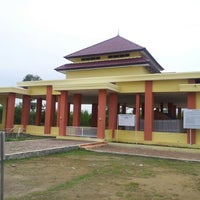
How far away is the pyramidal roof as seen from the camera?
23.6 metres

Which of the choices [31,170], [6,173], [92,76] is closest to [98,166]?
[31,170]

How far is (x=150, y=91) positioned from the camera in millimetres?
19453

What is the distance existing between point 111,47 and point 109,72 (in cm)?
269

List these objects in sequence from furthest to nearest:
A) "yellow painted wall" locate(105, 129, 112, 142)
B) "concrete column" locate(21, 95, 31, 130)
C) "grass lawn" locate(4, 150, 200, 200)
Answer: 1. "concrete column" locate(21, 95, 31, 130)
2. "yellow painted wall" locate(105, 129, 112, 142)
3. "grass lawn" locate(4, 150, 200, 200)

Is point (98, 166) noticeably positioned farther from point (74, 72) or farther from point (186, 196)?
point (74, 72)

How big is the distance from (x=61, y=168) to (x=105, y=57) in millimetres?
15677

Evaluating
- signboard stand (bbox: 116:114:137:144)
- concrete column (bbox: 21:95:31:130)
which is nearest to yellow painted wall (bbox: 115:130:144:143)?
signboard stand (bbox: 116:114:137:144)

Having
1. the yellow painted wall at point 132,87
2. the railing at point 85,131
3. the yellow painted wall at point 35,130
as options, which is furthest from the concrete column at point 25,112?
the yellow painted wall at point 132,87

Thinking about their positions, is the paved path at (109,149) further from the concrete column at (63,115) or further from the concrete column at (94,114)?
the concrete column at (94,114)

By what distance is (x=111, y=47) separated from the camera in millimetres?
24969

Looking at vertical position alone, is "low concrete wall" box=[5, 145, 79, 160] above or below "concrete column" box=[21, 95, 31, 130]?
below

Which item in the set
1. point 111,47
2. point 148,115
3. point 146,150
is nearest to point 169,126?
point 148,115

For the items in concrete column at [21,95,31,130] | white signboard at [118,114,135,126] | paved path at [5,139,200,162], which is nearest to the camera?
paved path at [5,139,200,162]

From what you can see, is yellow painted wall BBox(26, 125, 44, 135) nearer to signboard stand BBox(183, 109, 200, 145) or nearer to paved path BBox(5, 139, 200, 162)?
paved path BBox(5, 139, 200, 162)
